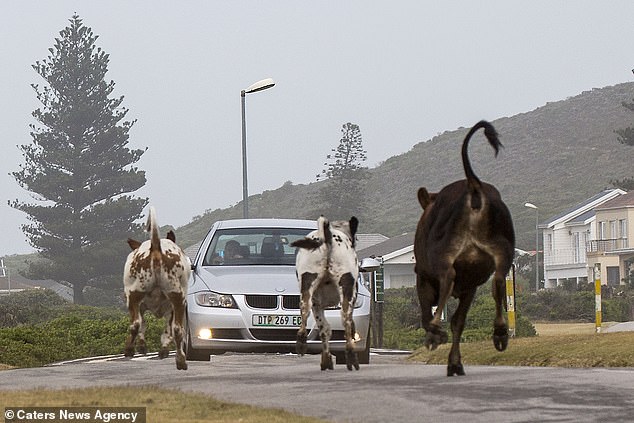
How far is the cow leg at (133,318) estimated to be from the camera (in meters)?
13.4

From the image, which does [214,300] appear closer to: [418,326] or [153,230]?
[153,230]

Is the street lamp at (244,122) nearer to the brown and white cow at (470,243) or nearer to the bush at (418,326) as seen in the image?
the bush at (418,326)

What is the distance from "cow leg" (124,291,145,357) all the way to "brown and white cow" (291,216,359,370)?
64.1 inches

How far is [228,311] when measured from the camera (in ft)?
54.9

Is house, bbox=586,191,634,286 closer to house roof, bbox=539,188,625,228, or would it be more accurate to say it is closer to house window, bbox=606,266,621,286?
house window, bbox=606,266,621,286

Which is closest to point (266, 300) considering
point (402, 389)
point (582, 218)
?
point (402, 389)

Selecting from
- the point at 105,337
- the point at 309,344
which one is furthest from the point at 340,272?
the point at 105,337

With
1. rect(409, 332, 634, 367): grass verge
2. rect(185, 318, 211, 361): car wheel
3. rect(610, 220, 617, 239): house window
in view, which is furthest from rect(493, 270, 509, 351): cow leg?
rect(610, 220, 617, 239): house window

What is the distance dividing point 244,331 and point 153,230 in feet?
11.3

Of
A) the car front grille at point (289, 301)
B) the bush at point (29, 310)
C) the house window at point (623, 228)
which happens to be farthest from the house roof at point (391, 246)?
the car front grille at point (289, 301)

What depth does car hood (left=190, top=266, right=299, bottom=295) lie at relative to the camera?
1683 cm

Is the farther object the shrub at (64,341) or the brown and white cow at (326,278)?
the shrub at (64,341)

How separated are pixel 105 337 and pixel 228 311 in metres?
14.5

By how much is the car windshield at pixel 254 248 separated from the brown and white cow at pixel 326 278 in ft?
10.1
